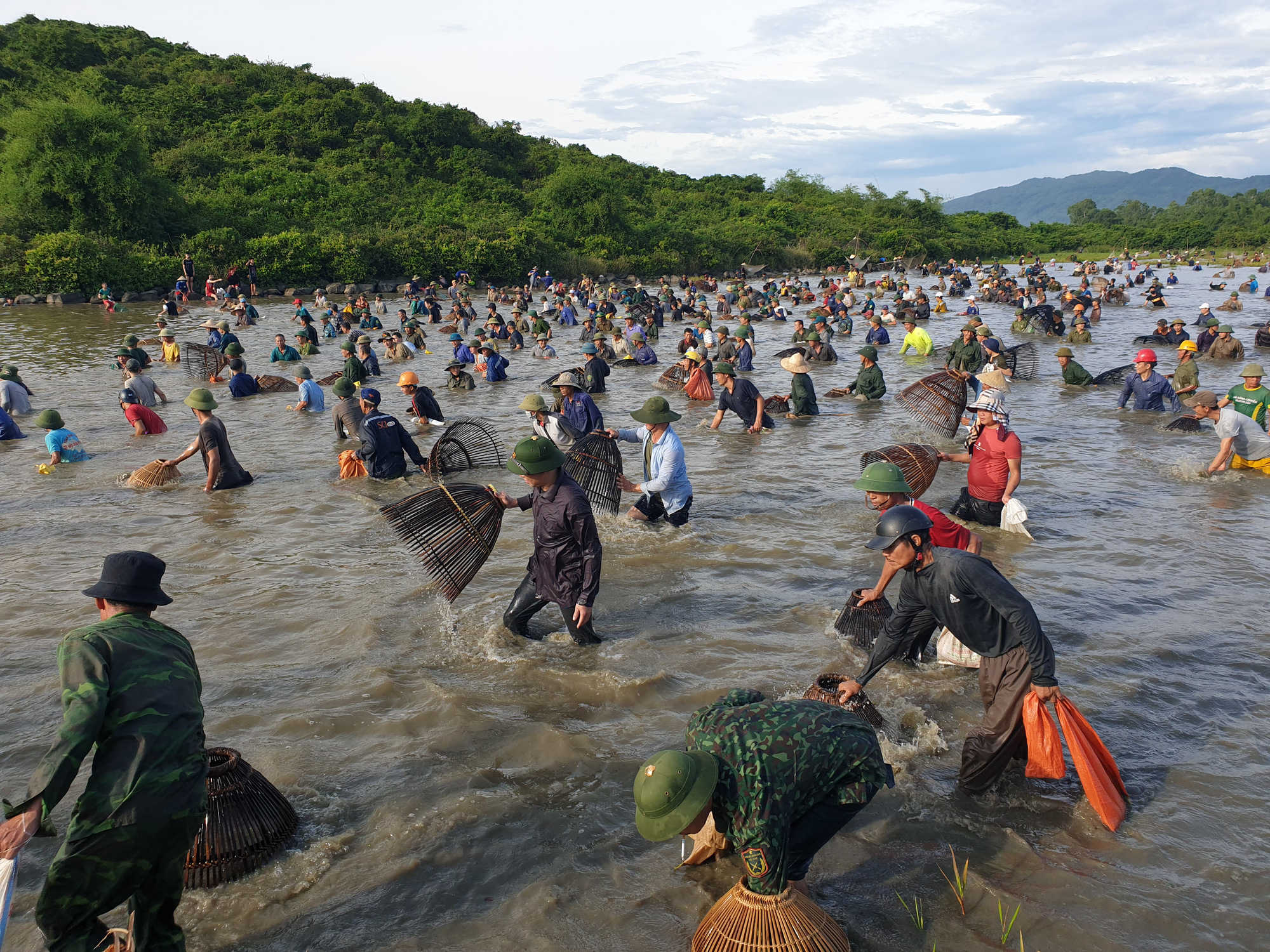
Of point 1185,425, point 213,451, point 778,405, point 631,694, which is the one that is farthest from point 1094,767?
point 1185,425

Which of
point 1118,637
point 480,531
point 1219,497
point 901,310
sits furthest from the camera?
point 901,310

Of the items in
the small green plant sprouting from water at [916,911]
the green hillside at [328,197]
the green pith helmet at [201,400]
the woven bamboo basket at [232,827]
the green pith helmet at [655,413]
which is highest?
the green hillside at [328,197]

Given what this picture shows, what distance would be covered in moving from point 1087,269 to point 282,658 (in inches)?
2054

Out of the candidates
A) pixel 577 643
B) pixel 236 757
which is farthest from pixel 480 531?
pixel 236 757

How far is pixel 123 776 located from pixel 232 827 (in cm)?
107

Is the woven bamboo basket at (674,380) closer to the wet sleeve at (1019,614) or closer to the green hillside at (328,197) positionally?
the wet sleeve at (1019,614)

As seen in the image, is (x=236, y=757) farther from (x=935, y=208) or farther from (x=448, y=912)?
(x=935, y=208)

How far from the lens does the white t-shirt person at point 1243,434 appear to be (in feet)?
33.7

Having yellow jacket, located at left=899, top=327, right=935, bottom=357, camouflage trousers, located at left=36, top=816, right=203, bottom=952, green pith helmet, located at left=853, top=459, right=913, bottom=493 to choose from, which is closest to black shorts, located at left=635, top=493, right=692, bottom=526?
green pith helmet, located at left=853, top=459, right=913, bottom=493

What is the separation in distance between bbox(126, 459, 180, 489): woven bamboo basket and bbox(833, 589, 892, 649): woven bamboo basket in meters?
8.66

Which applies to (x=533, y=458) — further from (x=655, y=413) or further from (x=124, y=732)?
(x=124, y=732)

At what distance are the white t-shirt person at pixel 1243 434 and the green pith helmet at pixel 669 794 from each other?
10.3 meters

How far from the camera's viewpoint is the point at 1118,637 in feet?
21.4

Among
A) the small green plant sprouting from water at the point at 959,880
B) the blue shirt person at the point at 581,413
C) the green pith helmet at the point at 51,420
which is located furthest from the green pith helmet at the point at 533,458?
the green pith helmet at the point at 51,420
